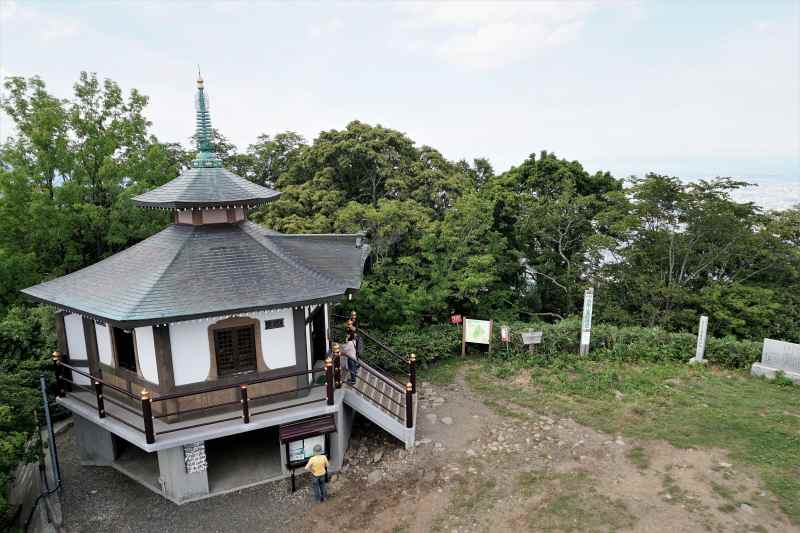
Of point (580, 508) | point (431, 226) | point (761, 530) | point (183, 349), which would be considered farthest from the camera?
point (431, 226)

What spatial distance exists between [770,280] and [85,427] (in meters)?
23.3

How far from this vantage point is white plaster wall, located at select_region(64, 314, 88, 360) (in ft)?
38.1

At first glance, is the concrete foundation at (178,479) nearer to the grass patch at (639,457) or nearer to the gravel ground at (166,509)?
the gravel ground at (166,509)

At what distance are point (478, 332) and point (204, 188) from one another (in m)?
10.0

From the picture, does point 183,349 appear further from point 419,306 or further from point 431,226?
point 431,226

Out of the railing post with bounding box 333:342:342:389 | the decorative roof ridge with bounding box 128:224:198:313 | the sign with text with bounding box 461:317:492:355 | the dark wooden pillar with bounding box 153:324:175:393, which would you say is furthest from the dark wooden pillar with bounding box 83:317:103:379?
the sign with text with bounding box 461:317:492:355

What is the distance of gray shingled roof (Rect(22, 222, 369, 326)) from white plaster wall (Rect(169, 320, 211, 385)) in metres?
0.67

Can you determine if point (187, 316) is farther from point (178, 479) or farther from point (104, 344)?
point (178, 479)

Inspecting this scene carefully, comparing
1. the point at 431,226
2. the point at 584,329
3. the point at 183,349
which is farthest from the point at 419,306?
the point at 183,349

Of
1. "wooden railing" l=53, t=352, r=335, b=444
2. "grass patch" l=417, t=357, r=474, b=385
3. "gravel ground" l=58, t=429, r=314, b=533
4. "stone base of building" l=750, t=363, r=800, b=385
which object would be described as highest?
"wooden railing" l=53, t=352, r=335, b=444

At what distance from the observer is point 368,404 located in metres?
11.2

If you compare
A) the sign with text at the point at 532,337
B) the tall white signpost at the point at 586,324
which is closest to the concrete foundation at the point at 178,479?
the sign with text at the point at 532,337

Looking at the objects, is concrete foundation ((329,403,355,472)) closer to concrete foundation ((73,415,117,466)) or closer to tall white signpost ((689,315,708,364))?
concrete foundation ((73,415,117,466))

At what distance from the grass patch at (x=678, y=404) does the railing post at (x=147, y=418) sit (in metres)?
8.70
